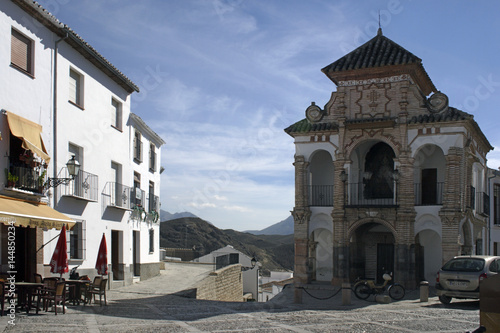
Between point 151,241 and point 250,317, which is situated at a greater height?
point 151,241

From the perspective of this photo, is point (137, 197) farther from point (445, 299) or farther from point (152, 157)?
point (445, 299)

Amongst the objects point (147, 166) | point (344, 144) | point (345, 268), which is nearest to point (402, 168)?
point (344, 144)

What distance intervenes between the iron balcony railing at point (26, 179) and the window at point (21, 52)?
9.40 feet

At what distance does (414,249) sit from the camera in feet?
71.7

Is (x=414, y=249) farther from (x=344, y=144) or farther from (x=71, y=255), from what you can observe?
(x=71, y=255)

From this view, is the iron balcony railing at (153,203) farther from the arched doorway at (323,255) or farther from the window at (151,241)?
the arched doorway at (323,255)

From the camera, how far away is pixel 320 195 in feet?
80.0

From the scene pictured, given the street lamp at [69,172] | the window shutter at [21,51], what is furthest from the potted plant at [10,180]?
the window shutter at [21,51]

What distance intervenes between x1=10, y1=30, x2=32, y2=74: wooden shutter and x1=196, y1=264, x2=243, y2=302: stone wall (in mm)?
10679

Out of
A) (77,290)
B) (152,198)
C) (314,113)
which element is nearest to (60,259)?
(77,290)

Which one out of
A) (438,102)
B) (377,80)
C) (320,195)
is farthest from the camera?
(320,195)

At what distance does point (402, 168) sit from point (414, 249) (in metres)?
3.23

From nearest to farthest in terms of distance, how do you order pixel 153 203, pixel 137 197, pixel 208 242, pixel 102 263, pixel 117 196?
pixel 102 263, pixel 117 196, pixel 137 197, pixel 153 203, pixel 208 242

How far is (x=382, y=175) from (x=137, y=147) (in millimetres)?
11180
